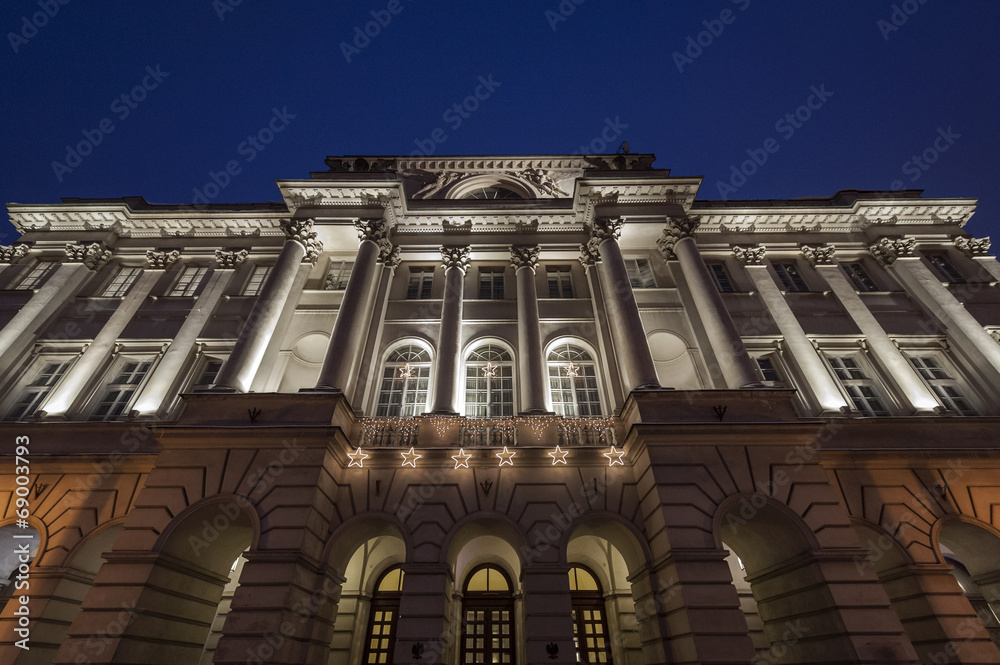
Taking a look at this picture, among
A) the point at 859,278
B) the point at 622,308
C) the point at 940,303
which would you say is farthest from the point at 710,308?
the point at 940,303

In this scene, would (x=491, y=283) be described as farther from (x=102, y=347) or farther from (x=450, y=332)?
(x=102, y=347)

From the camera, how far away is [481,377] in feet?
49.4

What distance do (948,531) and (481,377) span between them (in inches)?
542

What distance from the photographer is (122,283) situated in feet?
58.1

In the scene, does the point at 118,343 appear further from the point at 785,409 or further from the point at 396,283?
the point at 785,409

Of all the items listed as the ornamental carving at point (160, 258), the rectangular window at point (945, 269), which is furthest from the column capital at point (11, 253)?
the rectangular window at point (945, 269)

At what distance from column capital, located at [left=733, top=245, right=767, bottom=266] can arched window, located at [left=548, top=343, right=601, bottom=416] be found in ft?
27.5

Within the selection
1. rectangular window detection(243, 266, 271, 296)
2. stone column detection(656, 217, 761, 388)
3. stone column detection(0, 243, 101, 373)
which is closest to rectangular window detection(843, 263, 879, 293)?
stone column detection(656, 217, 761, 388)

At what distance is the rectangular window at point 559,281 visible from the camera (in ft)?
57.4

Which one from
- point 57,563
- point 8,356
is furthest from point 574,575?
point 8,356

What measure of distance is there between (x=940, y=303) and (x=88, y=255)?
33.3m

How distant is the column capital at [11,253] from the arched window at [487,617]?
73.5 feet

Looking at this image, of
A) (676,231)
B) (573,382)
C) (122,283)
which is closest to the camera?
(573,382)

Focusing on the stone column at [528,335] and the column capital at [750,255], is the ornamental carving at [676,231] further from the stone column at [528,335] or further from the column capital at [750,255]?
the stone column at [528,335]
